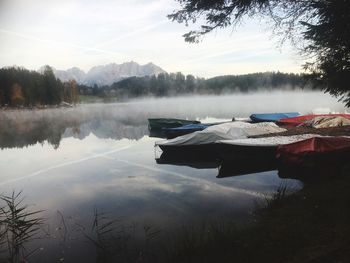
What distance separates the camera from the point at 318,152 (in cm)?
1266

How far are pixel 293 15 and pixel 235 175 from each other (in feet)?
26.3

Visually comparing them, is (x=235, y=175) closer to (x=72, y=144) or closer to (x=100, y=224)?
(x=100, y=224)

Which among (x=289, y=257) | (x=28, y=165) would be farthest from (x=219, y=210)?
(x=28, y=165)

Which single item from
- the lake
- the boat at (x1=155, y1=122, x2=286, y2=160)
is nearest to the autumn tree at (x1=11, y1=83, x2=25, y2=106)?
the lake

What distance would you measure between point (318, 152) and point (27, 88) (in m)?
123

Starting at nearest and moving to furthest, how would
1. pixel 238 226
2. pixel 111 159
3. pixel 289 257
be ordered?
pixel 289 257
pixel 238 226
pixel 111 159

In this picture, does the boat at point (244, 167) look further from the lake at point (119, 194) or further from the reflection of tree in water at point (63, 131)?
the reflection of tree in water at point (63, 131)

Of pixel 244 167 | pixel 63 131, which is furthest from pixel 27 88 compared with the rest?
pixel 244 167

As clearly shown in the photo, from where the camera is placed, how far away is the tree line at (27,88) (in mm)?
113812

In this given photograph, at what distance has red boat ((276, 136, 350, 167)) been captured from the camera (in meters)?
12.6

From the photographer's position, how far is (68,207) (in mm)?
11586

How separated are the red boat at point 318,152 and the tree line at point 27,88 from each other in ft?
393

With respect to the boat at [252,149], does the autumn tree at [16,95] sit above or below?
above

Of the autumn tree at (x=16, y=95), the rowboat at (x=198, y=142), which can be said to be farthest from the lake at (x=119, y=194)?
the autumn tree at (x=16, y=95)
